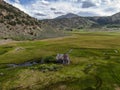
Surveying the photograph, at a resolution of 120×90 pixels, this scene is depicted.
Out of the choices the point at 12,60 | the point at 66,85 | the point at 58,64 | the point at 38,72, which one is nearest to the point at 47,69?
the point at 38,72

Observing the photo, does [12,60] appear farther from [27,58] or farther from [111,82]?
[111,82]

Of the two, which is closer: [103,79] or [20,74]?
[103,79]

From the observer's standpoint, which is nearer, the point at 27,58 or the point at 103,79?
the point at 103,79

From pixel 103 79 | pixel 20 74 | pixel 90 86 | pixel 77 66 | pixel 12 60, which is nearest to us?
pixel 90 86

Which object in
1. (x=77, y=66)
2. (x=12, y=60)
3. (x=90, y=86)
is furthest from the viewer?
(x=12, y=60)

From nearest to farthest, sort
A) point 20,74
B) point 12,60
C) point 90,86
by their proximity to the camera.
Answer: point 90,86
point 20,74
point 12,60

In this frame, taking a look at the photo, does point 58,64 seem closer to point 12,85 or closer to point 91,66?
point 91,66

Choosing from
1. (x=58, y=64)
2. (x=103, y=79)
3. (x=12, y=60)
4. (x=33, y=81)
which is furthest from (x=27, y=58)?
(x=103, y=79)

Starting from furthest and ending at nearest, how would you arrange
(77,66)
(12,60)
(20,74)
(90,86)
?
1. (12,60)
2. (77,66)
3. (20,74)
4. (90,86)
